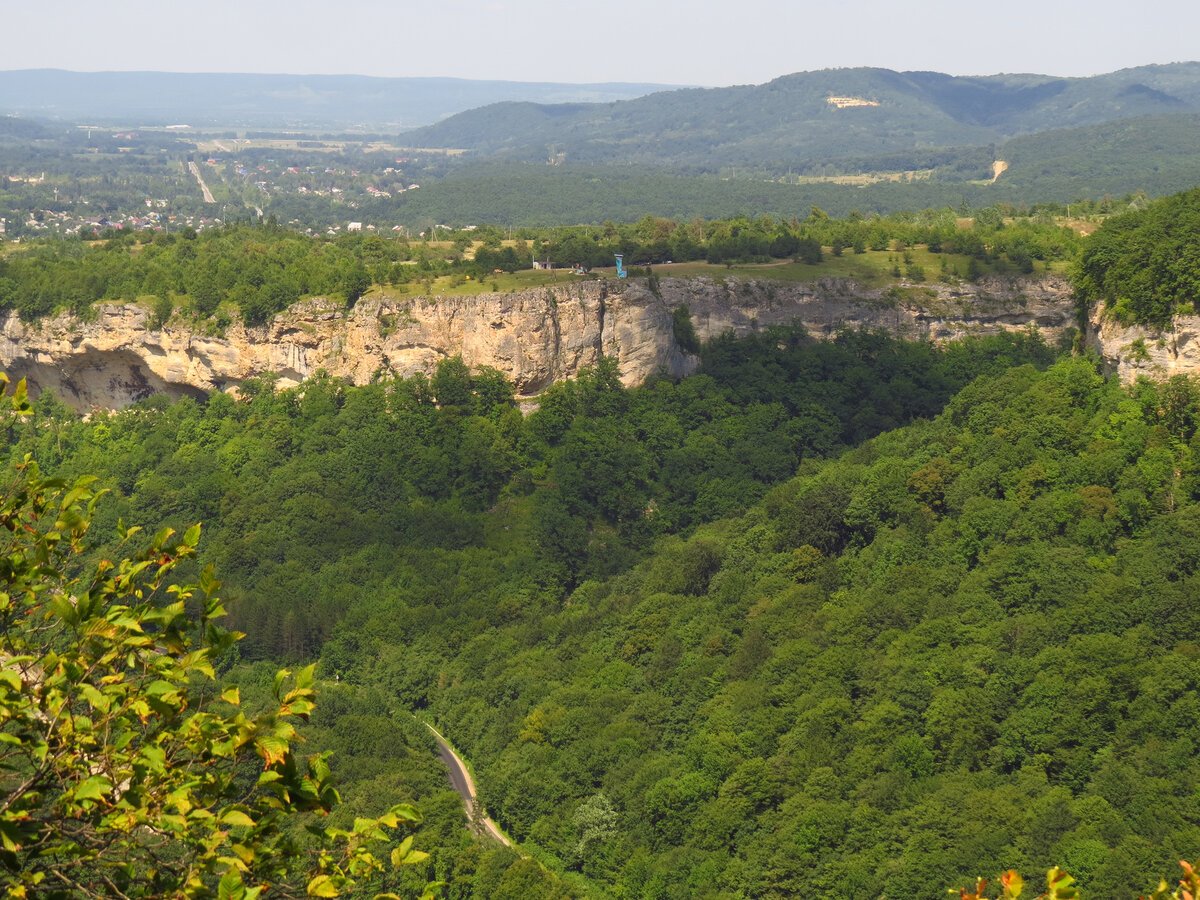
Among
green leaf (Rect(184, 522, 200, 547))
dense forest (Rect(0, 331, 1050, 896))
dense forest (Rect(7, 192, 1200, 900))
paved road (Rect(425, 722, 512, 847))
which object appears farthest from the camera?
dense forest (Rect(0, 331, 1050, 896))

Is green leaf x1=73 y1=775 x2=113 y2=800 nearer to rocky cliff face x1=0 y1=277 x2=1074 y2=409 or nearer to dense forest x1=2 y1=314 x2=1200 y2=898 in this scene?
dense forest x1=2 y1=314 x2=1200 y2=898

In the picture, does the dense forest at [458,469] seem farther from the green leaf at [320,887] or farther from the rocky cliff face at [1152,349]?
the green leaf at [320,887]

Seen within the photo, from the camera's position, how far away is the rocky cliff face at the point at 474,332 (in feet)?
174

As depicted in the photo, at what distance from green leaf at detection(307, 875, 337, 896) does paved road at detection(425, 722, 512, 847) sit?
998 inches

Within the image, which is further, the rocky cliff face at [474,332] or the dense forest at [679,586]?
the rocky cliff face at [474,332]

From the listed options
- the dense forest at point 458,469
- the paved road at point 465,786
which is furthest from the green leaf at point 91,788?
the dense forest at point 458,469

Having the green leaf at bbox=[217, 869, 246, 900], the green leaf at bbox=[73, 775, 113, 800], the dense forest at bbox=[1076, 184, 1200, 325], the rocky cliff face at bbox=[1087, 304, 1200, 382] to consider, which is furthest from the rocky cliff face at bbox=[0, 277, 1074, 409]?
the green leaf at bbox=[217, 869, 246, 900]

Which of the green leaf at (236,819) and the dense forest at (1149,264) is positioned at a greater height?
the dense forest at (1149,264)

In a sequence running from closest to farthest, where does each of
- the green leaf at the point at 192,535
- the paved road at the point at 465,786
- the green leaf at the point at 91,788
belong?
the green leaf at the point at 91,788
the green leaf at the point at 192,535
the paved road at the point at 465,786

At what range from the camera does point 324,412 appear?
53.4 metres

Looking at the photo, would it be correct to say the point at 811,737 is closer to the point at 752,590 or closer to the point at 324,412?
the point at 752,590

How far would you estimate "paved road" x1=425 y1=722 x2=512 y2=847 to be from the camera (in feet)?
113

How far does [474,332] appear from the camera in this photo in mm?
52844

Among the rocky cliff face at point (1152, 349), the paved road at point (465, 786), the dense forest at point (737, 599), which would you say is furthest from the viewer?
the rocky cliff face at point (1152, 349)
